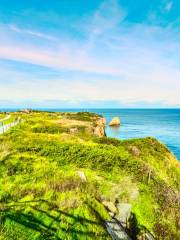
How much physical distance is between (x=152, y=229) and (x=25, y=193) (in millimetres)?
5619

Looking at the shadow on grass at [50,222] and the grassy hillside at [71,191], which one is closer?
the shadow on grass at [50,222]

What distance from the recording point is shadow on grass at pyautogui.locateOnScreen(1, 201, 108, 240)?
8.67 meters

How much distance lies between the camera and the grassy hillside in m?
9.00

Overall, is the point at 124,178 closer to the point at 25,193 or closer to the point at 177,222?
the point at 177,222

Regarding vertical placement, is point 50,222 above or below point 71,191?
below

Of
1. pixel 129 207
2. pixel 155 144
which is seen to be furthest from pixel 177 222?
pixel 155 144

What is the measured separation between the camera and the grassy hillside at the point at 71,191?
29.5ft

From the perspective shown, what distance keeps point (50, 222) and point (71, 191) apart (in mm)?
2422

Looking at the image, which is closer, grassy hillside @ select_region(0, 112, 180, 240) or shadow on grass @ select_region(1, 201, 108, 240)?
shadow on grass @ select_region(1, 201, 108, 240)

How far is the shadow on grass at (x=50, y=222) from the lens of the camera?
8.67 m

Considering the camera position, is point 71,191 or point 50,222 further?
point 71,191

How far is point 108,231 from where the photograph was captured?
30.6 feet

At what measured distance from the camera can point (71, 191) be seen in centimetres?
1140

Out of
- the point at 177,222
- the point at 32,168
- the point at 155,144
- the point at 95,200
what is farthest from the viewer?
the point at 155,144
